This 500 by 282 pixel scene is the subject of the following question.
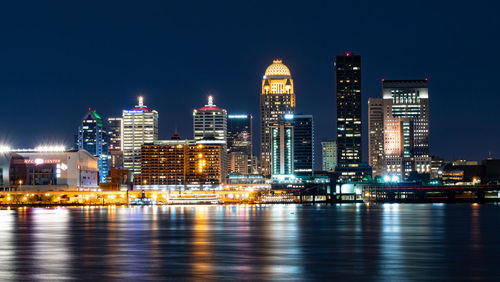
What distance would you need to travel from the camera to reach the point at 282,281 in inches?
1892

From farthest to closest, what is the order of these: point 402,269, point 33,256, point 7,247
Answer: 1. point 7,247
2. point 33,256
3. point 402,269

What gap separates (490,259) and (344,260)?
12478 millimetres

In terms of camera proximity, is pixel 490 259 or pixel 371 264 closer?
pixel 371 264

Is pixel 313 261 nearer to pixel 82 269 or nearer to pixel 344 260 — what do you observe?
pixel 344 260

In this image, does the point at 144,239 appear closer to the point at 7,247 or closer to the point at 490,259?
the point at 7,247

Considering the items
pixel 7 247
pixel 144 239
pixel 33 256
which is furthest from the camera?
pixel 144 239

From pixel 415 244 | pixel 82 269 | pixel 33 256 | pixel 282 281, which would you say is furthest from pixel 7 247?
pixel 415 244

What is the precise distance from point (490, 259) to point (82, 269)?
3373cm

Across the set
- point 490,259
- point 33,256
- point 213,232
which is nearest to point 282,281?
point 490,259

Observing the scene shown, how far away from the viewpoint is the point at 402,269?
54.3m

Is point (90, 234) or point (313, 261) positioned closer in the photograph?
point (313, 261)

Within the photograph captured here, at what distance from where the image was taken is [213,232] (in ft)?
319

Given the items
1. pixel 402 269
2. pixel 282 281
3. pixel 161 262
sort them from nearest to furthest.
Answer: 1. pixel 282 281
2. pixel 402 269
3. pixel 161 262

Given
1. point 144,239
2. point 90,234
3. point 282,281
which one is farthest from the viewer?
point 90,234
